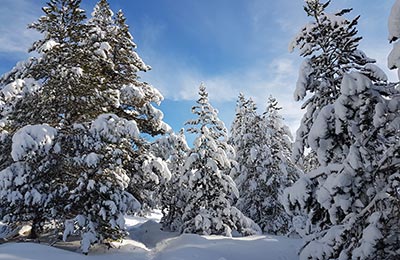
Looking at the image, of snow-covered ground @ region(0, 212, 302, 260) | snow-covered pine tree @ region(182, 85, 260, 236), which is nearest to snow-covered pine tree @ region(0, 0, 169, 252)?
snow-covered ground @ region(0, 212, 302, 260)

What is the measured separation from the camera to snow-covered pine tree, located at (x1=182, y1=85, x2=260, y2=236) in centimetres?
1422

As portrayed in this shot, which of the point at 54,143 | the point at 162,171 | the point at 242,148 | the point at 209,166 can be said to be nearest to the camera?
the point at 54,143

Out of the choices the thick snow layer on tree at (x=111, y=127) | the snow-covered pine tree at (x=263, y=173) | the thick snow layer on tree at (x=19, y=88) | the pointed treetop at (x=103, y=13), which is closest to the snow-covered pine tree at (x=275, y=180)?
the snow-covered pine tree at (x=263, y=173)

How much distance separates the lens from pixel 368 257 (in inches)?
185

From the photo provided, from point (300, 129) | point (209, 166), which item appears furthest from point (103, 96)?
point (300, 129)

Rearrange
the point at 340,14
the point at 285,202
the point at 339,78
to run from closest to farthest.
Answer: the point at 285,202 < the point at 339,78 < the point at 340,14

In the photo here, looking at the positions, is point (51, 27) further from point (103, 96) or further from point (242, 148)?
point (242, 148)

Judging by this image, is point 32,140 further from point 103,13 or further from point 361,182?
point 103,13

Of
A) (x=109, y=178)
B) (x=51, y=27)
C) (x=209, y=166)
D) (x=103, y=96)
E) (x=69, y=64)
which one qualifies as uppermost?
(x=51, y=27)

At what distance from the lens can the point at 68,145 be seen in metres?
10.8

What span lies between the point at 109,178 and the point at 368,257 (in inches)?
349

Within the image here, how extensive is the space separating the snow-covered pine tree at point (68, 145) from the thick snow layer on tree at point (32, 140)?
3 centimetres

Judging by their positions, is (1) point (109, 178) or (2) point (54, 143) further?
(1) point (109, 178)

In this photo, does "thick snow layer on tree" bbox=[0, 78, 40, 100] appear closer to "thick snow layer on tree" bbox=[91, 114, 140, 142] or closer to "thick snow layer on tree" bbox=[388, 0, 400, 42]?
"thick snow layer on tree" bbox=[91, 114, 140, 142]
